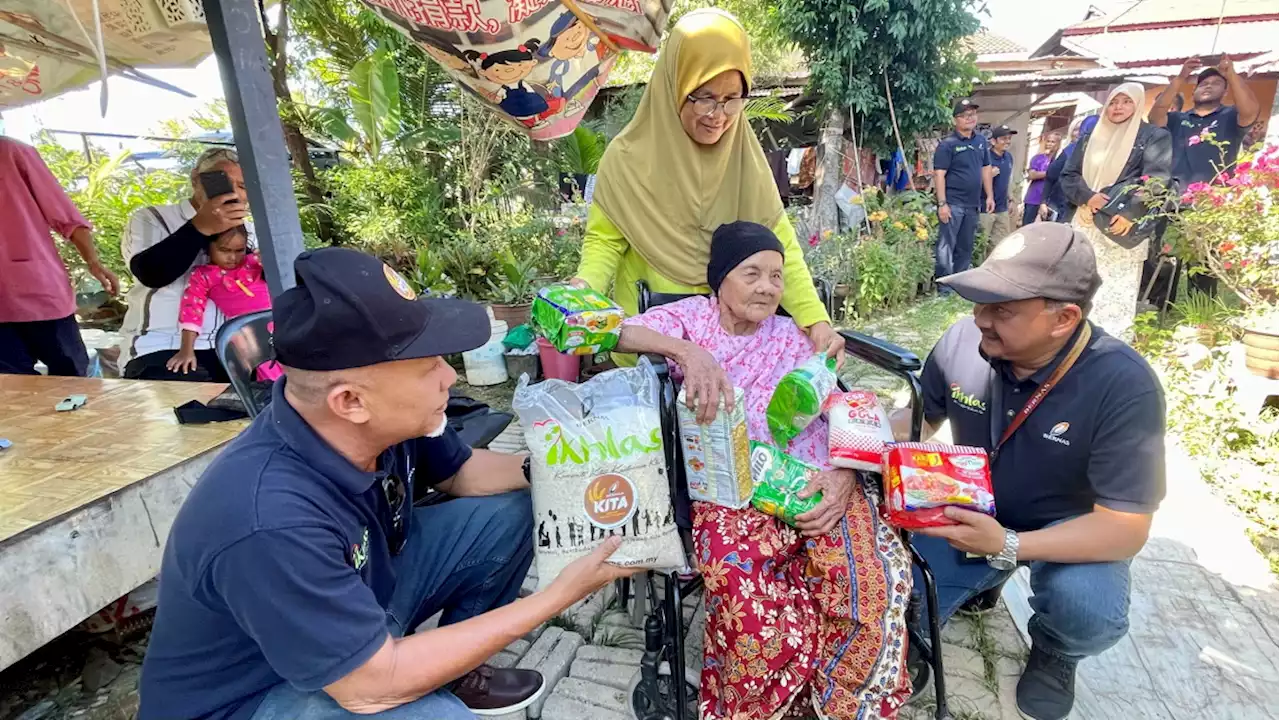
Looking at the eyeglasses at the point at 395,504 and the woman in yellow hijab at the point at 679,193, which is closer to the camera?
the eyeglasses at the point at 395,504

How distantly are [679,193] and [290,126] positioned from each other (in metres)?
6.43

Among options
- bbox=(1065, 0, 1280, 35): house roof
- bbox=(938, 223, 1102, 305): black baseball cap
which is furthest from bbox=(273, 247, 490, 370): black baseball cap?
bbox=(1065, 0, 1280, 35): house roof

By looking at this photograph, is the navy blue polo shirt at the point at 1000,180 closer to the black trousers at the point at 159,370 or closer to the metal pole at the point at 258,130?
the metal pole at the point at 258,130

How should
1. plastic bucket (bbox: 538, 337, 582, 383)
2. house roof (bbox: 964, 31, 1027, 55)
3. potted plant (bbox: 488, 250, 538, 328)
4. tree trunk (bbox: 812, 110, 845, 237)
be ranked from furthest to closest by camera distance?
house roof (bbox: 964, 31, 1027, 55) < tree trunk (bbox: 812, 110, 845, 237) < potted plant (bbox: 488, 250, 538, 328) < plastic bucket (bbox: 538, 337, 582, 383)

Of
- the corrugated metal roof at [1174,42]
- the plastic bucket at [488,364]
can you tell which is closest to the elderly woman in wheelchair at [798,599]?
the plastic bucket at [488,364]

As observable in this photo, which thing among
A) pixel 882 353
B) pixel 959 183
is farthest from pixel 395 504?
pixel 959 183

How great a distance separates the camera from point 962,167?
6.99 meters

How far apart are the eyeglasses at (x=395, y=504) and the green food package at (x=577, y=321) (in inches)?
23.3

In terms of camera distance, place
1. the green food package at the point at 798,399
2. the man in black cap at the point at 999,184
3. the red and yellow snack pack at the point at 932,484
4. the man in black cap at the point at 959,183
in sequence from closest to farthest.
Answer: the red and yellow snack pack at the point at 932,484 → the green food package at the point at 798,399 → the man in black cap at the point at 959,183 → the man in black cap at the point at 999,184

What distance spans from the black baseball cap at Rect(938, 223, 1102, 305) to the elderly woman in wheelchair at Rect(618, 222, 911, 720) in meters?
0.63

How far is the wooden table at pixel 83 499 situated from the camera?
4.47ft

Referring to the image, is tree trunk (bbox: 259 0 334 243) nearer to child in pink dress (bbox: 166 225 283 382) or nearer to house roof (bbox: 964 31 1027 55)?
child in pink dress (bbox: 166 225 283 382)

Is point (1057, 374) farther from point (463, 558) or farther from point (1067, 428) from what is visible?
point (463, 558)

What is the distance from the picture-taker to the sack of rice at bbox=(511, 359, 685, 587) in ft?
4.99
